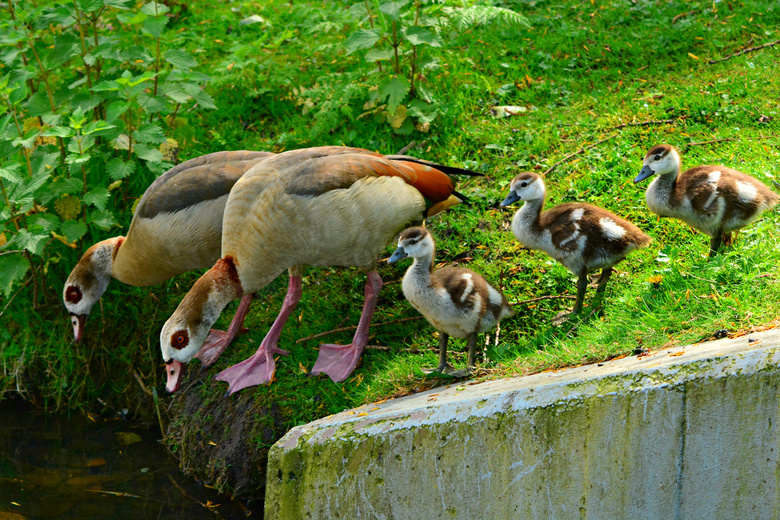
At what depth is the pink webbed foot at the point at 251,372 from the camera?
193 inches

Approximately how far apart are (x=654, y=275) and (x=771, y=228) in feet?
2.82

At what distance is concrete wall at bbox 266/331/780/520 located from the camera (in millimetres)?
2955

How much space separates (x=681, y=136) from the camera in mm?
6133

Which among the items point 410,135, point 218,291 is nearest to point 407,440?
point 218,291

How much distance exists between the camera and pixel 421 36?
6.06m

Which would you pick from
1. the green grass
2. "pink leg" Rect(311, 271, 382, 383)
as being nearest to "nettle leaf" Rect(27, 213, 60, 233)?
the green grass

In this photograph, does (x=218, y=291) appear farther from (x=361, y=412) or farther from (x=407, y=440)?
(x=407, y=440)

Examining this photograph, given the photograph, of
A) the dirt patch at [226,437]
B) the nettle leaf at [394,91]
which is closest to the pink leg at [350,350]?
the dirt patch at [226,437]

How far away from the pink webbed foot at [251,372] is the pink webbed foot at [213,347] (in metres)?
0.25

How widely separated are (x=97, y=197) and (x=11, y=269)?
2.64ft

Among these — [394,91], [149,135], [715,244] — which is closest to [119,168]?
[149,135]

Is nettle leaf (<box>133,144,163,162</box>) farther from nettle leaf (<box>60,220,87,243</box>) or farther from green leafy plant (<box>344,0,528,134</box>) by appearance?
green leafy plant (<box>344,0,528,134</box>)

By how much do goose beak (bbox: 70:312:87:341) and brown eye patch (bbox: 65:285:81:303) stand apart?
13 centimetres

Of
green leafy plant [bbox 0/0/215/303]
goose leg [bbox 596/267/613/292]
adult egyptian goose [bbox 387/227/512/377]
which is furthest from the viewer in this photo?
green leafy plant [bbox 0/0/215/303]
